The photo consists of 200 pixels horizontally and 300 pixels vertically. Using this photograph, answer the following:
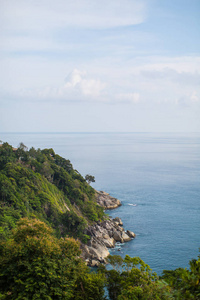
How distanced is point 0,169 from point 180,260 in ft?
135

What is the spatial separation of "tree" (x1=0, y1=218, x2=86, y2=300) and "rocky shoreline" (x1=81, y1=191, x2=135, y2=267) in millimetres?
23759

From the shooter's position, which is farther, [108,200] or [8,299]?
[108,200]

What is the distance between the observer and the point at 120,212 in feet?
255

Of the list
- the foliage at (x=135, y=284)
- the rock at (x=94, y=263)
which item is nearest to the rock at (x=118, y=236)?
the rock at (x=94, y=263)

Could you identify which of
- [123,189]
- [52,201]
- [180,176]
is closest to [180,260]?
[52,201]

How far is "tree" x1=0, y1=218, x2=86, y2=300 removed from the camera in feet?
70.3

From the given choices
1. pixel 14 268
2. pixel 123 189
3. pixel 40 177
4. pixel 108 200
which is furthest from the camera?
pixel 123 189

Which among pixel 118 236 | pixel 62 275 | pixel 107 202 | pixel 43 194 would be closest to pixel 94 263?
pixel 118 236

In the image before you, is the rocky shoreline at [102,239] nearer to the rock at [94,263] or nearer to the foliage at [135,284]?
the rock at [94,263]

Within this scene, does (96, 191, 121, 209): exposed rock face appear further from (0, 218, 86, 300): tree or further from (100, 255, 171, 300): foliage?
(0, 218, 86, 300): tree

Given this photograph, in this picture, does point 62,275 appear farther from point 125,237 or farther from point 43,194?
point 125,237

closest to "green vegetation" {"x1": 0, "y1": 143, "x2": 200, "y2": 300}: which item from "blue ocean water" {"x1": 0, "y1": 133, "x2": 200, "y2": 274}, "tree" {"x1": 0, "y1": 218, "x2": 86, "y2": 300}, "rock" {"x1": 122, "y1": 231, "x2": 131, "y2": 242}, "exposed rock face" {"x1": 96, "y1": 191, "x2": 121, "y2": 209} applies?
"tree" {"x1": 0, "y1": 218, "x2": 86, "y2": 300}

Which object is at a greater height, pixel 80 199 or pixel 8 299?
pixel 80 199

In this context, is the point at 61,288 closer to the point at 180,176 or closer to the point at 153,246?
the point at 153,246
